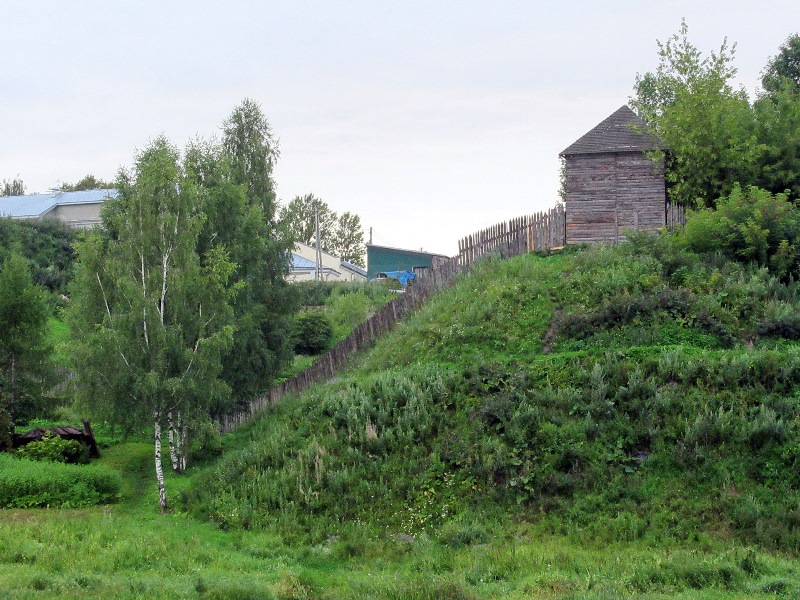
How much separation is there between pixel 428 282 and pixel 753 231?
35.7 ft

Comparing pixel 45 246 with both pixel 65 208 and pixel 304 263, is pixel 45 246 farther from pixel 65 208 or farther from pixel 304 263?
pixel 304 263

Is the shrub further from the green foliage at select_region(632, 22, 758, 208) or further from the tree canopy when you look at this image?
the tree canopy

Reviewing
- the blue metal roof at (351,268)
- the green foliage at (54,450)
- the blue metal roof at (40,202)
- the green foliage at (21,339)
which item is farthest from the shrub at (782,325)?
the blue metal roof at (351,268)

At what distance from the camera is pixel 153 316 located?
21.6 meters

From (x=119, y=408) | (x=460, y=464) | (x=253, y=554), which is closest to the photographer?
(x=253, y=554)

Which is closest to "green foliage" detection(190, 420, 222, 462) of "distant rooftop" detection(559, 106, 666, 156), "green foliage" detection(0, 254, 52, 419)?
"green foliage" detection(0, 254, 52, 419)

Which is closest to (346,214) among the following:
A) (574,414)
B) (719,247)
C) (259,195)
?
(259,195)

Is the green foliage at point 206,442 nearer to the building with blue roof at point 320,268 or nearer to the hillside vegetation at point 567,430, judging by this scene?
the hillside vegetation at point 567,430

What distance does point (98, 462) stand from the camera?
26.1m

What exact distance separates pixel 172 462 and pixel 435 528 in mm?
10689

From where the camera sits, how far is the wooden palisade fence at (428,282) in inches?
1117

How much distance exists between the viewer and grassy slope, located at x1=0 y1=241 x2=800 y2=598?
14703mm

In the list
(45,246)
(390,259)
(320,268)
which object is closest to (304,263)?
(320,268)

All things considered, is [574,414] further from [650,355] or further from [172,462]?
[172,462]
